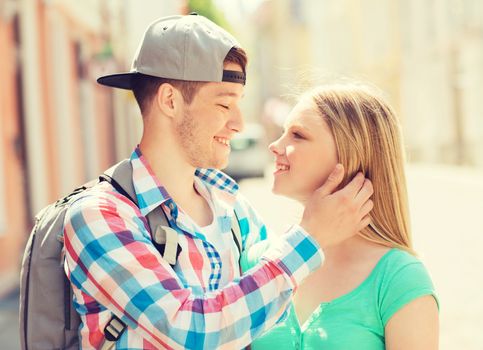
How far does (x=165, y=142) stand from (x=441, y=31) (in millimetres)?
26436

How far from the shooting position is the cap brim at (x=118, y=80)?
235 centimetres

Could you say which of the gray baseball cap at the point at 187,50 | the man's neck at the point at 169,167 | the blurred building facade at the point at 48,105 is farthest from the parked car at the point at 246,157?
the gray baseball cap at the point at 187,50

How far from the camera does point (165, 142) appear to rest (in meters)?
2.32

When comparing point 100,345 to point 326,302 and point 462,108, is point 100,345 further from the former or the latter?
point 462,108

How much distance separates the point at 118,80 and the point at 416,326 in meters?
1.15

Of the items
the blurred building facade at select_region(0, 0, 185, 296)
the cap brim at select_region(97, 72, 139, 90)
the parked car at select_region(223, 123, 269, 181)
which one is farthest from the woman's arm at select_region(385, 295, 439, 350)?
the parked car at select_region(223, 123, 269, 181)

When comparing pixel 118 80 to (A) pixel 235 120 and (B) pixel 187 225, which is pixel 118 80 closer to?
(A) pixel 235 120

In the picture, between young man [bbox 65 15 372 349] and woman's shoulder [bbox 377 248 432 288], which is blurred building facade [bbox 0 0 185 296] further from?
woman's shoulder [bbox 377 248 432 288]

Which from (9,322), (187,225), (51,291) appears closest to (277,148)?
(187,225)

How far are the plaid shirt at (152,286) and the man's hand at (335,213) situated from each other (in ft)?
0.18

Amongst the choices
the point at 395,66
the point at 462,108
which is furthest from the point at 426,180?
the point at 395,66

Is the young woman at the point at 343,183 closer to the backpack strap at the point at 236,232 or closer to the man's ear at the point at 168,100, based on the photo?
the backpack strap at the point at 236,232

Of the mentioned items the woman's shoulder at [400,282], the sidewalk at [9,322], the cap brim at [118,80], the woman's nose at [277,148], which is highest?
the cap brim at [118,80]

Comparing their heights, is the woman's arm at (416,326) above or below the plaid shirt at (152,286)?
below
